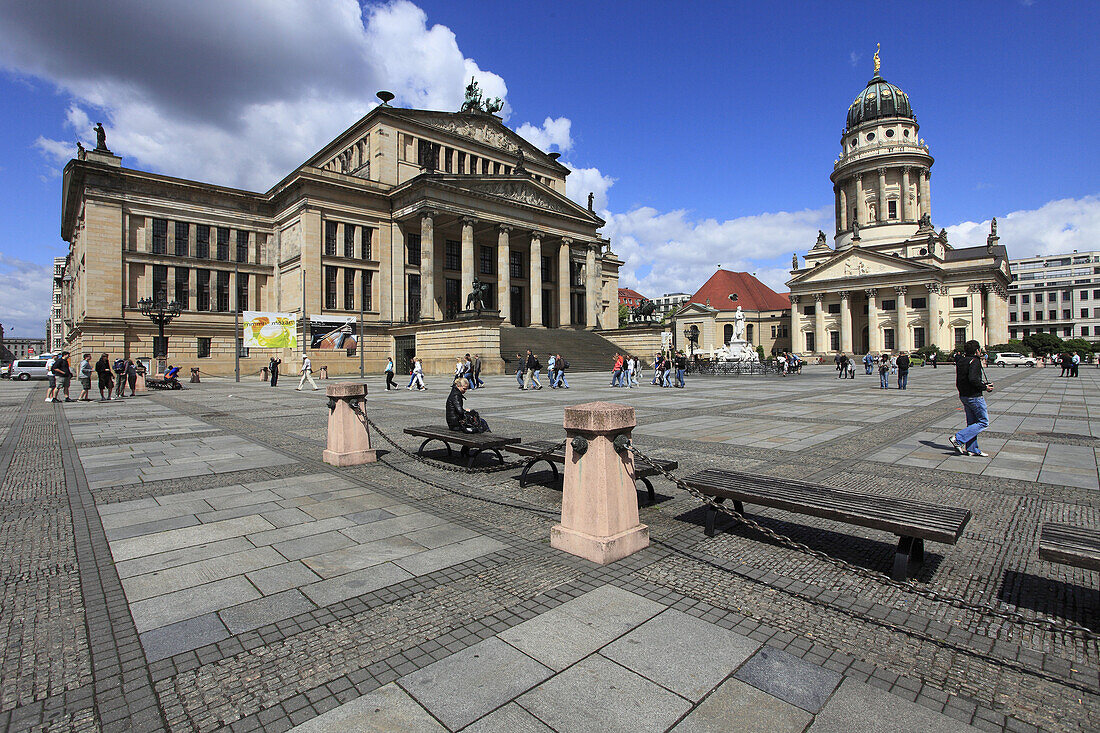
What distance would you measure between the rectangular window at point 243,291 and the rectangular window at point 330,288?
9047 millimetres

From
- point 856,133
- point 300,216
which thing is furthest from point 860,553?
point 856,133

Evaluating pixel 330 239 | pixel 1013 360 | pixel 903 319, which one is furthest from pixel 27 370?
pixel 1013 360

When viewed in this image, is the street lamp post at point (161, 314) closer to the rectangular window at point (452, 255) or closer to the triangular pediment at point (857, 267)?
the rectangular window at point (452, 255)

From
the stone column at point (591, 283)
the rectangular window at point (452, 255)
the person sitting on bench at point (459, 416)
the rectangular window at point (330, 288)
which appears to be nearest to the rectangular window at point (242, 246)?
the rectangular window at point (330, 288)

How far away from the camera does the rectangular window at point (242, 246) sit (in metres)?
45.9

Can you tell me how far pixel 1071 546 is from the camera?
130 inches

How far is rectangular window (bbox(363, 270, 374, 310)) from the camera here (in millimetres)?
44500

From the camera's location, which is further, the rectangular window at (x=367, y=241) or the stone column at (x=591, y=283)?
the stone column at (x=591, y=283)

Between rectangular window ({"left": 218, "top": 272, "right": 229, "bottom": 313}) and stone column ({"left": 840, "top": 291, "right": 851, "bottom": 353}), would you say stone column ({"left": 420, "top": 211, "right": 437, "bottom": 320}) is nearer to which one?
rectangular window ({"left": 218, "top": 272, "right": 229, "bottom": 313})

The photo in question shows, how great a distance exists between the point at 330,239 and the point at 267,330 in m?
12.8

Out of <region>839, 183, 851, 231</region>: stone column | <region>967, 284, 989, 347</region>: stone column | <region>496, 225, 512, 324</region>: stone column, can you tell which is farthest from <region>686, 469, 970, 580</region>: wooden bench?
<region>839, 183, 851, 231</region>: stone column

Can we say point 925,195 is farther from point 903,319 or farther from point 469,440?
point 469,440

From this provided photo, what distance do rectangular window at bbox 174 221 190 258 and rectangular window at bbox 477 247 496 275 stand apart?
931 inches

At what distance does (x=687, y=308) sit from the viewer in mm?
94750
